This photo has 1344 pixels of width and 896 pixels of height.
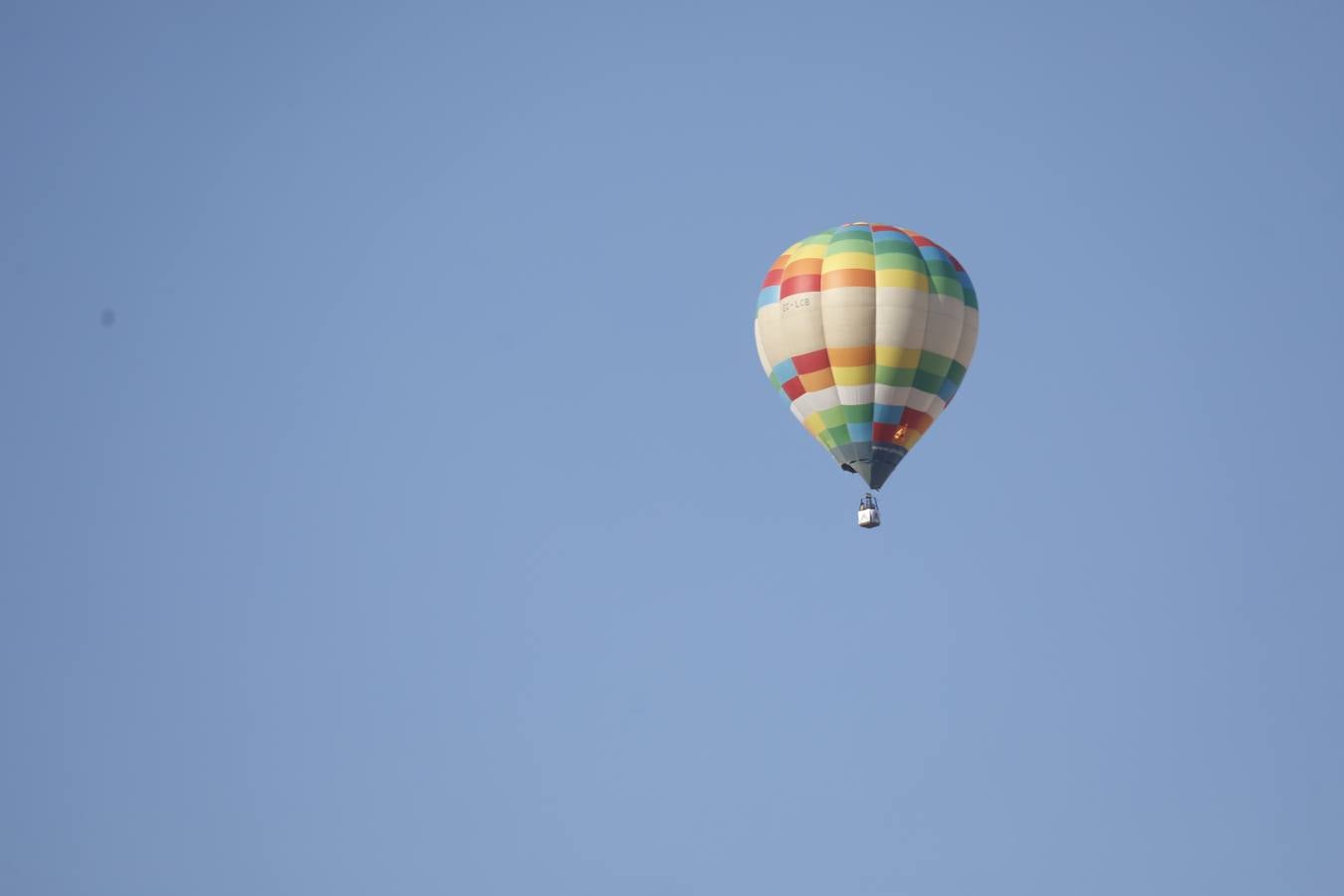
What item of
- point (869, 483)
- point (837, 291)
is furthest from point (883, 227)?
point (869, 483)

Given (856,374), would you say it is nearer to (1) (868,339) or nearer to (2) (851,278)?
(1) (868,339)

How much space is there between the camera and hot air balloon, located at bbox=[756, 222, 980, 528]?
190ft

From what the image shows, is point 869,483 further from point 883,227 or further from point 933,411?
point 883,227

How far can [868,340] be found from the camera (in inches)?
2282

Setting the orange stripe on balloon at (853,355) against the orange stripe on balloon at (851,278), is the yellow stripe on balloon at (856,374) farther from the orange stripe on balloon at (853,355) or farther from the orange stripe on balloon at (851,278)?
the orange stripe on balloon at (851,278)

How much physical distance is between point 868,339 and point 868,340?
0.02 meters

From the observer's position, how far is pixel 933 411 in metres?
59.4

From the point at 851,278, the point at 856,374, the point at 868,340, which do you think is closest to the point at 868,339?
the point at 868,340

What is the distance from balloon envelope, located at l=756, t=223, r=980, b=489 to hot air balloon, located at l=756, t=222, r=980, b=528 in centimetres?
2

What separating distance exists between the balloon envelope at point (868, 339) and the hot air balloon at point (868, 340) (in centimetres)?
2

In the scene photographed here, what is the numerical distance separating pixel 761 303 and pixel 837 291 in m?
2.44

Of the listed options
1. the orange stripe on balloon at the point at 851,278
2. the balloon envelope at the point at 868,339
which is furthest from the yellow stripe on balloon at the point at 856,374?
the orange stripe on balloon at the point at 851,278

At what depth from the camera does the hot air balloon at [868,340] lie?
5800 cm

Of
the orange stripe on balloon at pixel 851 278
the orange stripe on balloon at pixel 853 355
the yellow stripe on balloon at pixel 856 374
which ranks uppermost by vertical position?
the orange stripe on balloon at pixel 851 278
